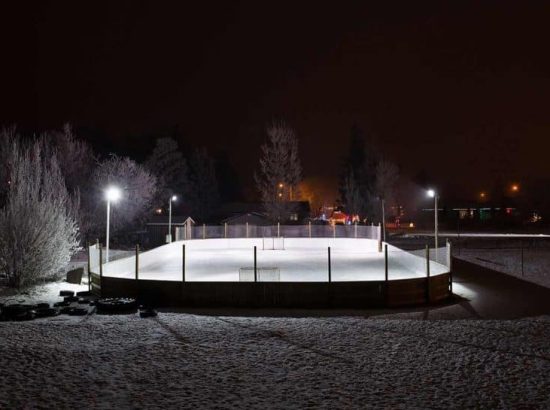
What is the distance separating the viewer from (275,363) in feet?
26.3

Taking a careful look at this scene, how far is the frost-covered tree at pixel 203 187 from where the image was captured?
69.1 meters

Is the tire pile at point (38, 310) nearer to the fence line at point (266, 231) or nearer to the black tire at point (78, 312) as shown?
the black tire at point (78, 312)

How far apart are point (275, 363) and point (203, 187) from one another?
63.7m

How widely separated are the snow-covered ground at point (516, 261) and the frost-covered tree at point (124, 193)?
23.7 metres

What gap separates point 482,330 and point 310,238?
28.2 m

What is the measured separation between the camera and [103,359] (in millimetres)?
8273

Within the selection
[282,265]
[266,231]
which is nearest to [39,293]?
[282,265]

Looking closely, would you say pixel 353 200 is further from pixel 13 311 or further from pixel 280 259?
pixel 13 311

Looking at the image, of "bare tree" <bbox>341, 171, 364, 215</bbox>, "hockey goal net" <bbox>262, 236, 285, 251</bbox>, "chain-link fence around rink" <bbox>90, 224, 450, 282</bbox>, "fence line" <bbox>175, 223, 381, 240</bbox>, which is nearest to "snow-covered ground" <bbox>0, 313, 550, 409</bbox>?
"chain-link fence around rink" <bbox>90, 224, 450, 282</bbox>

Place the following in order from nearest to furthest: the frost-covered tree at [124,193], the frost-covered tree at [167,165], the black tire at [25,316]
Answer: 1. the black tire at [25,316]
2. the frost-covered tree at [124,193]
3. the frost-covered tree at [167,165]

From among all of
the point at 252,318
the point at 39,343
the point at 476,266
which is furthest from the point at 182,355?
the point at 476,266

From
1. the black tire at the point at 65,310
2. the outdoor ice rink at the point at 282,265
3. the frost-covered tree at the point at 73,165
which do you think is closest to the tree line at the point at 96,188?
the frost-covered tree at the point at 73,165

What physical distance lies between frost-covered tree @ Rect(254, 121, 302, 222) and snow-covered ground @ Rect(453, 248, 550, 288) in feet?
79.9

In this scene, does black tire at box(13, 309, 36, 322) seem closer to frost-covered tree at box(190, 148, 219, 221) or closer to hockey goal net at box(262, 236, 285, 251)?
hockey goal net at box(262, 236, 285, 251)
